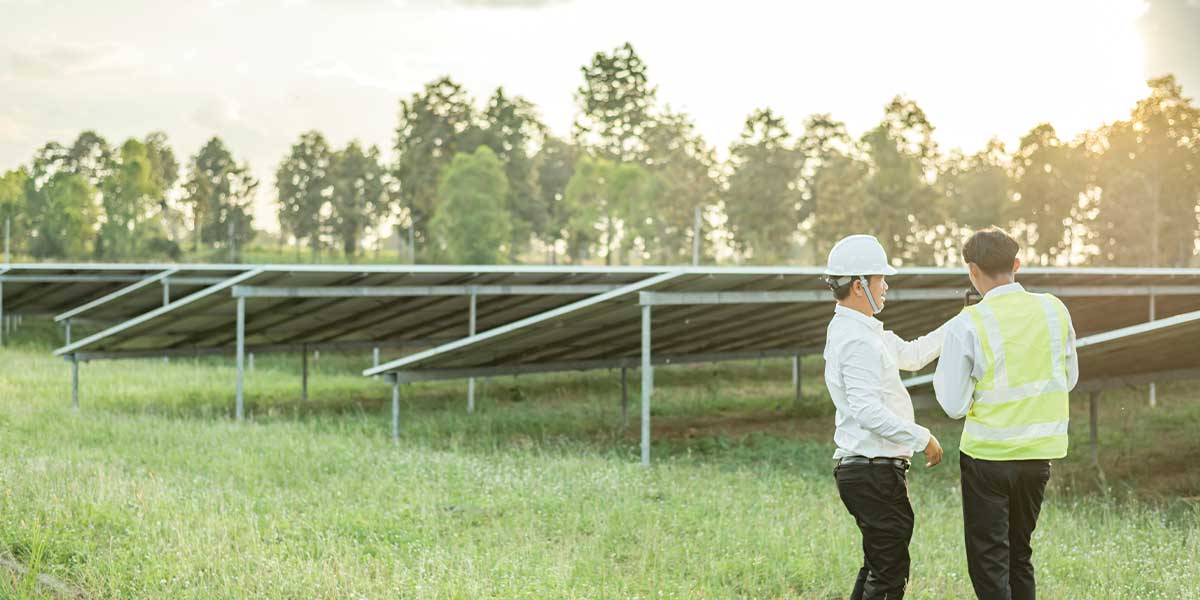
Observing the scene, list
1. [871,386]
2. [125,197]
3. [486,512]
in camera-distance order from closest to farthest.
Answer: [871,386]
[486,512]
[125,197]

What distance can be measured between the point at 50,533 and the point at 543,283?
8.93 meters

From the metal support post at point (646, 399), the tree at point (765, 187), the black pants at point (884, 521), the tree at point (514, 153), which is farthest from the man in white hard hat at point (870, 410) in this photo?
the tree at point (514, 153)

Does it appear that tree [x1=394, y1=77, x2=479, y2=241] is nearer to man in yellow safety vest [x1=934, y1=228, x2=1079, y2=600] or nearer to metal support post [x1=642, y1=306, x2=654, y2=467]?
metal support post [x1=642, y1=306, x2=654, y2=467]

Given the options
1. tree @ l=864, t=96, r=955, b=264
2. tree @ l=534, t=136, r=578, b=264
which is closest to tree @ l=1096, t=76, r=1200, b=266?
tree @ l=864, t=96, r=955, b=264

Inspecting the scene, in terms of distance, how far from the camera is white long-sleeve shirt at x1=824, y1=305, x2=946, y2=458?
14.2ft

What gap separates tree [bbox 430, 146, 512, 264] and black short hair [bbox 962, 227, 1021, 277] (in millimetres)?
56121

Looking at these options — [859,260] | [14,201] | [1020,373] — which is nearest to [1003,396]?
[1020,373]

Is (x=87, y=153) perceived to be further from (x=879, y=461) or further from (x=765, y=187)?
(x=879, y=461)

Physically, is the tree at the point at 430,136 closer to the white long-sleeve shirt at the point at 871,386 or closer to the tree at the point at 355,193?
the tree at the point at 355,193

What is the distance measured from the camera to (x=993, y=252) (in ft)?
14.3

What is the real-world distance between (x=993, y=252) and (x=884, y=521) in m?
1.21

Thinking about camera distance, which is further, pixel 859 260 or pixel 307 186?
pixel 307 186

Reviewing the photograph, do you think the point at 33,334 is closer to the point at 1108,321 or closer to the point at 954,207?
the point at 1108,321

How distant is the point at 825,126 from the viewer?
64062mm
